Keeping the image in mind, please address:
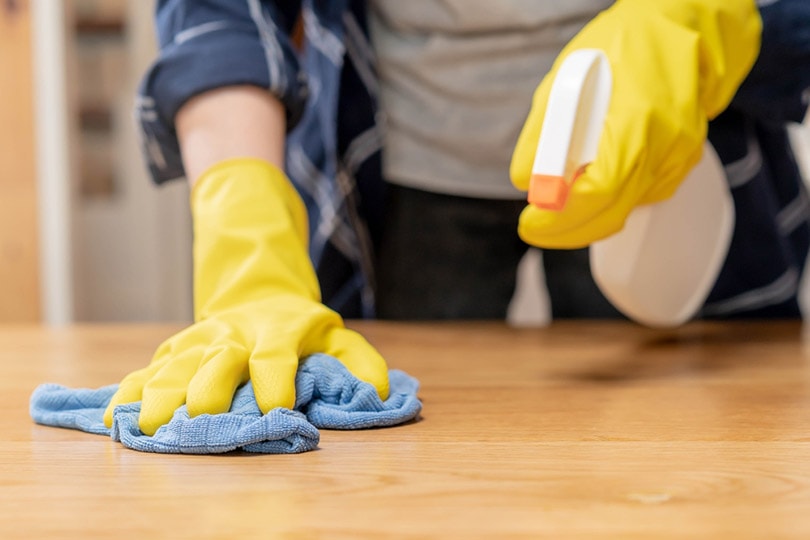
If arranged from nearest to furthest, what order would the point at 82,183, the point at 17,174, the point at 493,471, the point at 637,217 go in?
Answer: the point at 493,471
the point at 637,217
the point at 17,174
the point at 82,183

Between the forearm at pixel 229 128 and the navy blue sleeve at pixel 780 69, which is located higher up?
the navy blue sleeve at pixel 780 69

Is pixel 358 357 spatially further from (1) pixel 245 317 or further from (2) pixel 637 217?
(2) pixel 637 217

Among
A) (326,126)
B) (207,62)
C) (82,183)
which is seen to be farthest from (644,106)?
(82,183)

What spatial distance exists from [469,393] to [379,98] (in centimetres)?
52

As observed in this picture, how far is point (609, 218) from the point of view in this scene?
70 centimetres

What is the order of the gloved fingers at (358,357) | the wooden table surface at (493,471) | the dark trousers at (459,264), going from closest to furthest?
1. the wooden table surface at (493,471)
2. the gloved fingers at (358,357)
3. the dark trousers at (459,264)

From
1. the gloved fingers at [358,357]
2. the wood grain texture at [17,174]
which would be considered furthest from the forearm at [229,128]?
the wood grain texture at [17,174]

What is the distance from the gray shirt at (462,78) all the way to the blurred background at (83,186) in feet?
3.53

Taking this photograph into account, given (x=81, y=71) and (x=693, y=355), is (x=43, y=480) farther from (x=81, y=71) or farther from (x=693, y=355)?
(x=81, y=71)

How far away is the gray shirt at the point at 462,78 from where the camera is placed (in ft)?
3.41

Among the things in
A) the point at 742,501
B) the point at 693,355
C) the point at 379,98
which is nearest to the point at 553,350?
the point at 693,355

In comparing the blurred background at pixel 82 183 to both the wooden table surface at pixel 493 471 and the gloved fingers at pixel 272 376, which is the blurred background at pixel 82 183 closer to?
the wooden table surface at pixel 493 471

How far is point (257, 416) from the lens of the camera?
1.83ft

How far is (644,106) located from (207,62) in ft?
1.23
